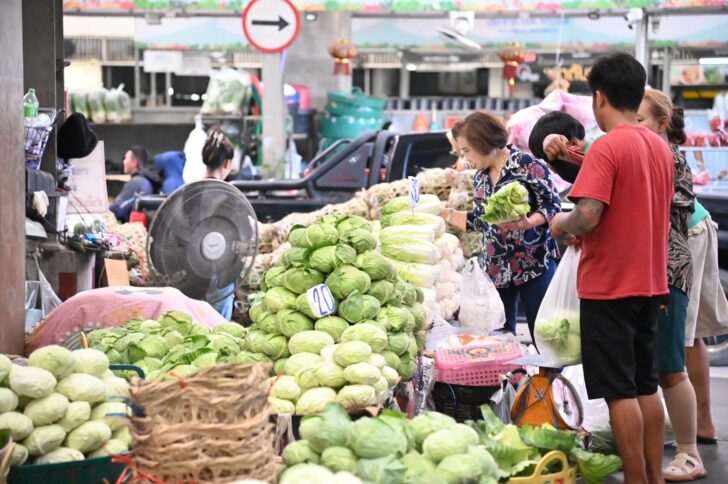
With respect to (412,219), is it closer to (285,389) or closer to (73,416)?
(285,389)

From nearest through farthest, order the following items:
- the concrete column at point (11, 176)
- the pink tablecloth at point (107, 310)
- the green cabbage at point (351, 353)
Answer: the green cabbage at point (351, 353) → the concrete column at point (11, 176) → the pink tablecloth at point (107, 310)

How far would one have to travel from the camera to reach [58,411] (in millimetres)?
4215

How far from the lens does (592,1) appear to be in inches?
640

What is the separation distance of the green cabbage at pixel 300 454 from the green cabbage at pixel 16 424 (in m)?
1.04

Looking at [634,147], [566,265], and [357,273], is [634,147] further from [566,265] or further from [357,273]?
[357,273]

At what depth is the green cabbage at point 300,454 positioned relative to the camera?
3.82m

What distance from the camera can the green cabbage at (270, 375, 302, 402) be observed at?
16.7 feet

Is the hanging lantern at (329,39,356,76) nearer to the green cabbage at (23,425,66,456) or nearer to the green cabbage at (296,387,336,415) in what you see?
the green cabbage at (296,387,336,415)

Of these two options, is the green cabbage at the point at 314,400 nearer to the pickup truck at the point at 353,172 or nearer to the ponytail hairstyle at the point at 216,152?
the ponytail hairstyle at the point at 216,152

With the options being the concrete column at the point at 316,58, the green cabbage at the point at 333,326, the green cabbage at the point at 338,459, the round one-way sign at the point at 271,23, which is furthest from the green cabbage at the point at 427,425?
the concrete column at the point at 316,58

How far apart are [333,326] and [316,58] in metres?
20.0

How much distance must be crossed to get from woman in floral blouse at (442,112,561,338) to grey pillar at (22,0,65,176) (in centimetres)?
291

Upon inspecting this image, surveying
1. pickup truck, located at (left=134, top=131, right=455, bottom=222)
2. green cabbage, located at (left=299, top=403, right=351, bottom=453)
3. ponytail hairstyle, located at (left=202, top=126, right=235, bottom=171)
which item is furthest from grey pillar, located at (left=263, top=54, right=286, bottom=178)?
green cabbage, located at (left=299, top=403, right=351, bottom=453)

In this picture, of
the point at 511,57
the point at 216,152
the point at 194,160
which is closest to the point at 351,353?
the point at 216,152
